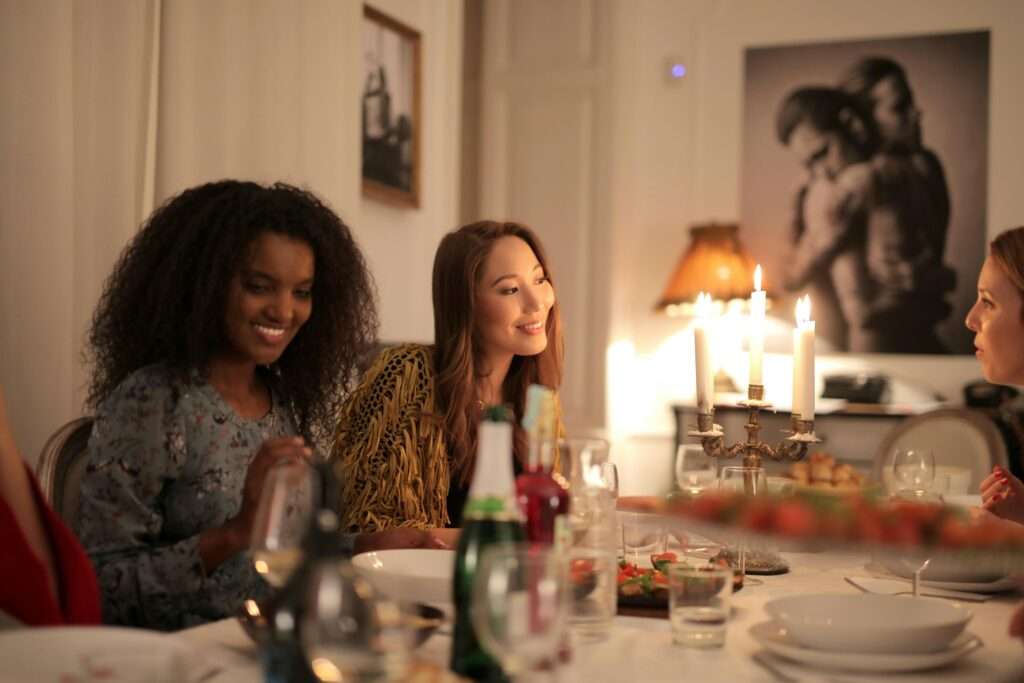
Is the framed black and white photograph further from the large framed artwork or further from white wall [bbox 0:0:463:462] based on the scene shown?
the large framed artwork

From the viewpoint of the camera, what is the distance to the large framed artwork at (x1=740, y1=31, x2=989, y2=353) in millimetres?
5180

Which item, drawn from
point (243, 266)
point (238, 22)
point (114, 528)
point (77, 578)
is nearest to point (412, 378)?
point (243, 266)

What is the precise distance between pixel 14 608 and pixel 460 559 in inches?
19.4

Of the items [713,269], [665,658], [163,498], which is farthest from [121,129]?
[713,269]

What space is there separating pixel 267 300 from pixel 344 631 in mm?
915

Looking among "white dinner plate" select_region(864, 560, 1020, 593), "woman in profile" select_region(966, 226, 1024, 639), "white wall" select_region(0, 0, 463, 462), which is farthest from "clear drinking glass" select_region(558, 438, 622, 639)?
"white wall" select_region(0, 0, 463, 462)

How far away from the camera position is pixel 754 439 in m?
1.96

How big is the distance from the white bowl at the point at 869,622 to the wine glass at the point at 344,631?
0.51 m

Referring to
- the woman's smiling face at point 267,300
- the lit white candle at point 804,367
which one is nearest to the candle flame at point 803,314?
the lit white candle at point 804,367

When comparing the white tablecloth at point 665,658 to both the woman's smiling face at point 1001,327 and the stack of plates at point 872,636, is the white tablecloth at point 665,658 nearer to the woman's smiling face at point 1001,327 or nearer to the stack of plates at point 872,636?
the stack of plates at point 872,636

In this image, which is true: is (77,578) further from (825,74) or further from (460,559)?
(825,74)

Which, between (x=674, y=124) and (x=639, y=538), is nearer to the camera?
(x=639, y=538)

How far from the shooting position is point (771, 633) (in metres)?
1.31

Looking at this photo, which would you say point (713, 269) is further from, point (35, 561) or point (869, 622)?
point (35, 561)
